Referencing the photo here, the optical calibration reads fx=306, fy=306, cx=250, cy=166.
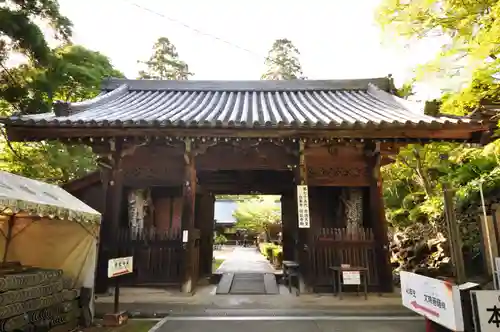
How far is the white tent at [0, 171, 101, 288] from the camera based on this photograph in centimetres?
520

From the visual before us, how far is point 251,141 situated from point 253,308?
3717 mm

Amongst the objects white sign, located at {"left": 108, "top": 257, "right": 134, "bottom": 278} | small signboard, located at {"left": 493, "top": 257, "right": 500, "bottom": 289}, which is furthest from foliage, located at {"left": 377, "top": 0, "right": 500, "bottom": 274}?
white sign, located at {"left": 108, "top": 257, "right": 134, "bottom": 278}

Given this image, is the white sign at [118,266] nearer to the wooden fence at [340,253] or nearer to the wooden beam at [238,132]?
the wooden beam at [238,132]

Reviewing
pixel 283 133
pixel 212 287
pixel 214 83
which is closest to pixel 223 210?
pixel 214 83

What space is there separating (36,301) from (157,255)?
10.8ft

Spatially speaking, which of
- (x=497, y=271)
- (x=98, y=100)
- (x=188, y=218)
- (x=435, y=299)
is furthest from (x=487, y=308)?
(x=98, y=100)

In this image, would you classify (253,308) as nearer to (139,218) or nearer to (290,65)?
(139,218)

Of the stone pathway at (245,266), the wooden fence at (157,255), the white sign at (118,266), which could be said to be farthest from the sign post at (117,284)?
the stone pathway at (245,266)

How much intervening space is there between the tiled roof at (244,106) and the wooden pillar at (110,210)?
112 cm

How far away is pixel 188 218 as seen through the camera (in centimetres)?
735

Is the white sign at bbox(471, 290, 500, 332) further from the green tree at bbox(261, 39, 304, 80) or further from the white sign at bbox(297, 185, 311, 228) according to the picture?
the green tree at bbox(261, 39, 304, 80)

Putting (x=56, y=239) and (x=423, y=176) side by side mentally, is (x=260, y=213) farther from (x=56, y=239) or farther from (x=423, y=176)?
(x=56, y=239)

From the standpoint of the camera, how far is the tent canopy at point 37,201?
3.81 m

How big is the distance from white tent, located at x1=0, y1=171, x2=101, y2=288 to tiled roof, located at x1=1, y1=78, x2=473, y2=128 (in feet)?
6.82
